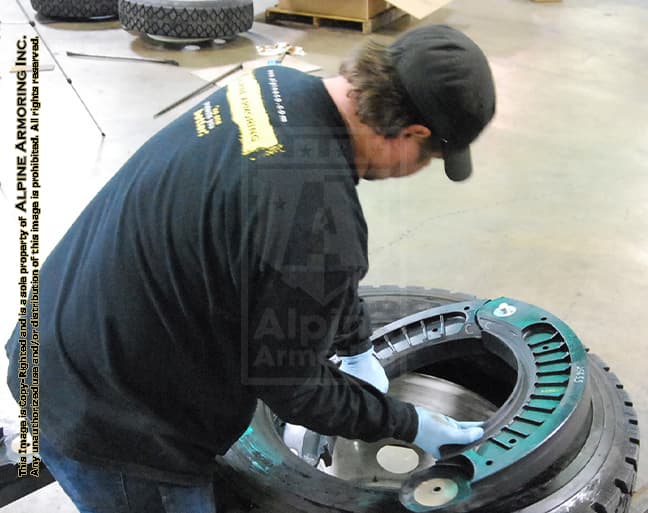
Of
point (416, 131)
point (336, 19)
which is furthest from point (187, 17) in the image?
point (416, 131)

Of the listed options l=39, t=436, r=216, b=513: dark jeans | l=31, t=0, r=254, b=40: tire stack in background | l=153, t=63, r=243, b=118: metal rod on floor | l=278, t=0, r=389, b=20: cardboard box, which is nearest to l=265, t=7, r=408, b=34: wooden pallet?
l=278, t=0, r=389, b=20: cardboard box

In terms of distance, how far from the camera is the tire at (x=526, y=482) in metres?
1.40

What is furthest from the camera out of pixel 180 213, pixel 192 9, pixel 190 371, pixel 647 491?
pixel 192 9

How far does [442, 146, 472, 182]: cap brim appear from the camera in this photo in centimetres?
121

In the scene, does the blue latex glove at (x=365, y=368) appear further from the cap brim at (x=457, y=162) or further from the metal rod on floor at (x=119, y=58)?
the metal rod on floor at (x=119, y=58)

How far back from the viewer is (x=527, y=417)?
151 centimetres

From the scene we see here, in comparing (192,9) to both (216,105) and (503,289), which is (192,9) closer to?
(503,289)

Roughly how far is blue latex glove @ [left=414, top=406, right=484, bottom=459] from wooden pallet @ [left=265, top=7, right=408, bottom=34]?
445 cm

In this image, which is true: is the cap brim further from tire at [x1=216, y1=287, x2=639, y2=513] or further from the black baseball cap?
tire at [x1=216, y1=287, x2=639, y2=513]

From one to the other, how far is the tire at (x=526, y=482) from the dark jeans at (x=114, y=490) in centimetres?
19

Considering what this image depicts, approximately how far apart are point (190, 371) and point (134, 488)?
259 millimetres

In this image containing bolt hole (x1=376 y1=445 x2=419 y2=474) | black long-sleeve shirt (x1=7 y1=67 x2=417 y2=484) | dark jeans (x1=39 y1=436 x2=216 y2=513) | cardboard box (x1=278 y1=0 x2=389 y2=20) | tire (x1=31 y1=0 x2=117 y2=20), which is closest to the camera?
black long-sleeve shirt (x1=7 y1=67 x2=417 y2=484)

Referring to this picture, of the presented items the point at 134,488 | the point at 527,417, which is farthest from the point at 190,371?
the point at 527,417

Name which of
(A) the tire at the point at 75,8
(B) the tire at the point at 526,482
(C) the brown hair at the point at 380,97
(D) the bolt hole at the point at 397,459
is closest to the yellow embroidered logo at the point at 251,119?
(C) the brown hair at the point at 380,97
